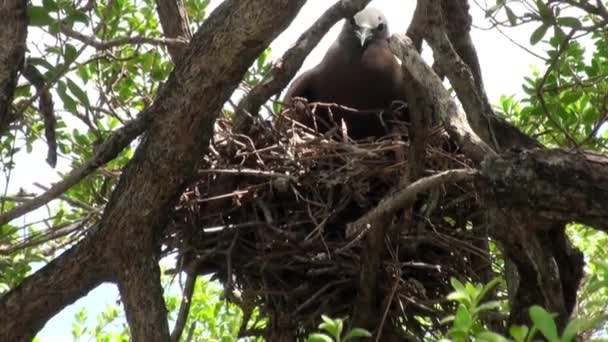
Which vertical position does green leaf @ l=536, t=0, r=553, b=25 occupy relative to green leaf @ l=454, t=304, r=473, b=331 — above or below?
above

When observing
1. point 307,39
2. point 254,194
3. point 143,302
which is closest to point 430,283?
point 254,194

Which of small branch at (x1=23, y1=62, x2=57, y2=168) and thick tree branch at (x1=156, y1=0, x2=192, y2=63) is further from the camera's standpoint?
thick tree branch at (x1=156, y1=0, x2=192, y2=63)

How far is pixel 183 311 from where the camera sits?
398 centimetres

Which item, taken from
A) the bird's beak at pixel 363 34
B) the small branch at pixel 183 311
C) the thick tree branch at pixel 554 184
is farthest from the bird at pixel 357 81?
the thick tree branch at pixel 554 184

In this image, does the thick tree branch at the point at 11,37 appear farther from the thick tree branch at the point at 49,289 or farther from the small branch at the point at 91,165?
the thick tree branch at the point at 49,289

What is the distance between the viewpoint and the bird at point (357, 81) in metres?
5.36

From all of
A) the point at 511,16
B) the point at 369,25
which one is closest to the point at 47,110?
the point at 511,16

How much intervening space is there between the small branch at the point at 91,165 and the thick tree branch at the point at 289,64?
3.41ft

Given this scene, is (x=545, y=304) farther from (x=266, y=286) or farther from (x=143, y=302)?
(x=266, y=286)

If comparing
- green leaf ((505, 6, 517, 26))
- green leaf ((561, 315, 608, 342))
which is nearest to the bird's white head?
green leaf ((505, 6, 517, 26))

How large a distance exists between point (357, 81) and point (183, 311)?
2065 mm

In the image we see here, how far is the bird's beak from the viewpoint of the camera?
5.88 meters

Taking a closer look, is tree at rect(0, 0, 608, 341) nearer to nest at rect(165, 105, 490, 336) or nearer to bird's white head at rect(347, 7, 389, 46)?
nest at rect(165, 105, 490, 336)

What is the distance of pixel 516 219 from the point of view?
2.79 m
